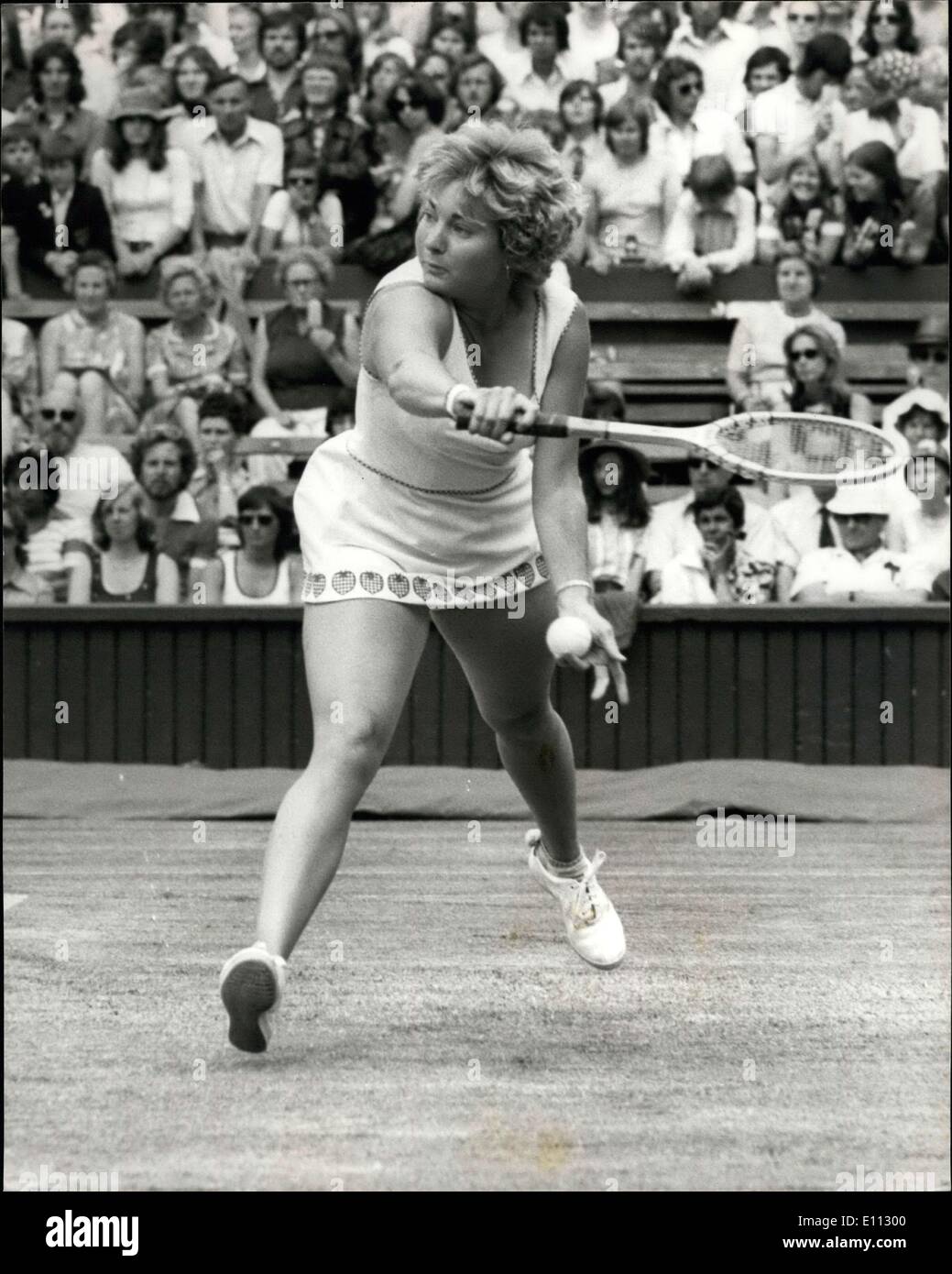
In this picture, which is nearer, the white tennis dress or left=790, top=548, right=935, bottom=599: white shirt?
the white tennis dress

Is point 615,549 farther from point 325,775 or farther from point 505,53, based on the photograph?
point 325,775

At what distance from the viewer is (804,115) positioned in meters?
11.3

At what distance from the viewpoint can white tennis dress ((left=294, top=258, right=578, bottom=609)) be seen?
4.10 m

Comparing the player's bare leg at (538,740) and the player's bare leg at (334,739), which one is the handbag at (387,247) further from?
the player's bare leg at (334,739)

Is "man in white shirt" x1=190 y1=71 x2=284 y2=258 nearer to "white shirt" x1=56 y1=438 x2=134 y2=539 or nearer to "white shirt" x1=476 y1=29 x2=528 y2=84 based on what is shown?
"white shirt" x1=476 y1=29 x2=528 y2=84

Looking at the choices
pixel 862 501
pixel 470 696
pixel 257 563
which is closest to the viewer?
pixel 470 696

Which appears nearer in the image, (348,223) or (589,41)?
(348,223)

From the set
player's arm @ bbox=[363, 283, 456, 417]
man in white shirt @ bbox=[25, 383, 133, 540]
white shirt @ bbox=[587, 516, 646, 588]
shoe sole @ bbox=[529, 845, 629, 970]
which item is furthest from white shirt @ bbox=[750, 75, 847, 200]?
player's arm @ bbox=[363, 283, 456, 417]

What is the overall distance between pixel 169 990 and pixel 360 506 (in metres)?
1.21

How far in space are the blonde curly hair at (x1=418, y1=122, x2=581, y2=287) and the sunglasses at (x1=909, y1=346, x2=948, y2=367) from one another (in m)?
7.23

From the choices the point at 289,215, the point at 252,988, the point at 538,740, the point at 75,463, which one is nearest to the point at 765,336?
the point at 289,215

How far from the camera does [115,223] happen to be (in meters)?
11.3

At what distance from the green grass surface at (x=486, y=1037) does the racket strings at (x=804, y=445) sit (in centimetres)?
110

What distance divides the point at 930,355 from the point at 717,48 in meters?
2.05
